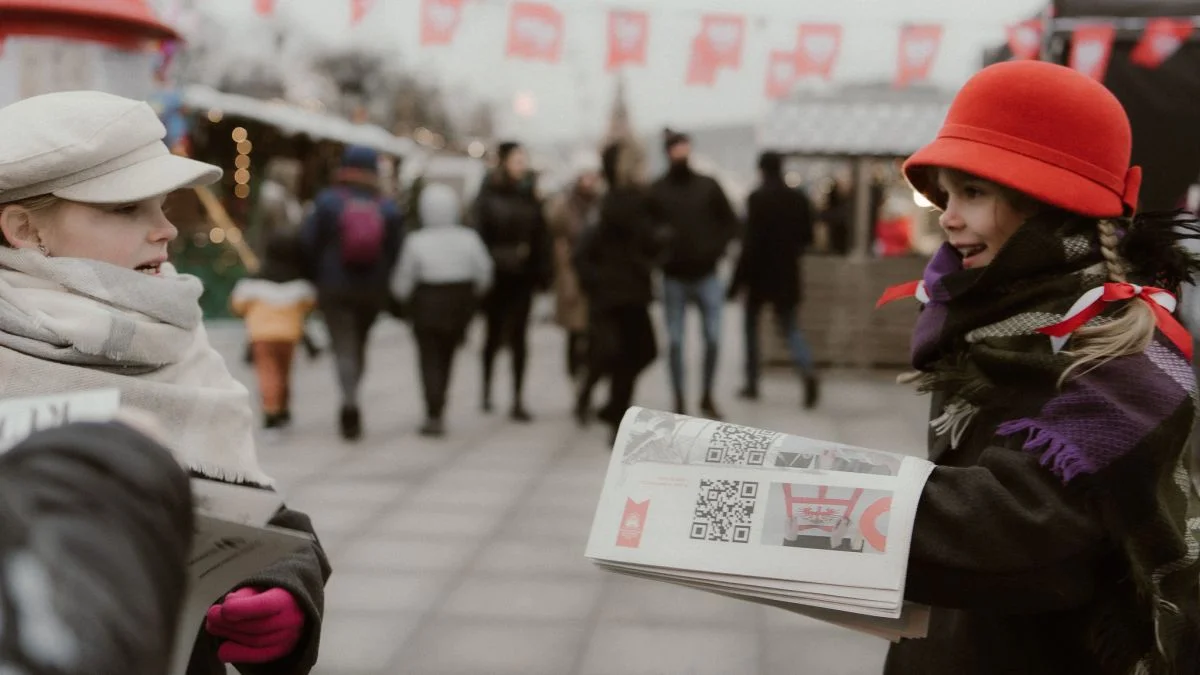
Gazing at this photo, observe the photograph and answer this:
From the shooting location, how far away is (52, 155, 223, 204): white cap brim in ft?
5.38

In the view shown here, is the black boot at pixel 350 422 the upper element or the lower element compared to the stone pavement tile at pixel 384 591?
lower

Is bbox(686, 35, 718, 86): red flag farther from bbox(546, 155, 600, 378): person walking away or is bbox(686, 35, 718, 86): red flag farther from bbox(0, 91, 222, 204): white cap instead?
bbox(0, 91, 222, 204): white cap

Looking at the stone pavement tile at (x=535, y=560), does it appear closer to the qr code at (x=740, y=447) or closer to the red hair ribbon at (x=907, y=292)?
the red hair ribbon at (x=907, y=292)

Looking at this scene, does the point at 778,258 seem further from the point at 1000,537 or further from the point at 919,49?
the point at 1000,537

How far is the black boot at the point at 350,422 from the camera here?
805cm

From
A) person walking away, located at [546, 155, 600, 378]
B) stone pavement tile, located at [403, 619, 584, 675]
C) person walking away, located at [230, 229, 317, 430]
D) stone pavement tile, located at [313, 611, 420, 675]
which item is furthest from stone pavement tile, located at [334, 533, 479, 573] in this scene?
person walking away, located at [546, 155, 600, 378]

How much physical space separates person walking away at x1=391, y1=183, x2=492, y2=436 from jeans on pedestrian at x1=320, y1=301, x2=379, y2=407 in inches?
11.2

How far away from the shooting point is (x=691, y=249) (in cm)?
855

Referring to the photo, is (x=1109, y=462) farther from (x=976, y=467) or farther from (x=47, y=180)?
(x=47, y=180)

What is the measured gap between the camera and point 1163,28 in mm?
4992

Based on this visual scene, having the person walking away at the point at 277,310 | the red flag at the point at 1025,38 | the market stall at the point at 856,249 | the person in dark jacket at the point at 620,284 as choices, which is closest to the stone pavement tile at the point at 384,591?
the person in dark jacket at the point at 620,284

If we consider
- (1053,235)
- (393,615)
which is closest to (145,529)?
(1053,235)

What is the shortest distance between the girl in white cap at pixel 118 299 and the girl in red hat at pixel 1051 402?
0.93 metres

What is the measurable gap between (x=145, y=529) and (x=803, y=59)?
12.3 metres
